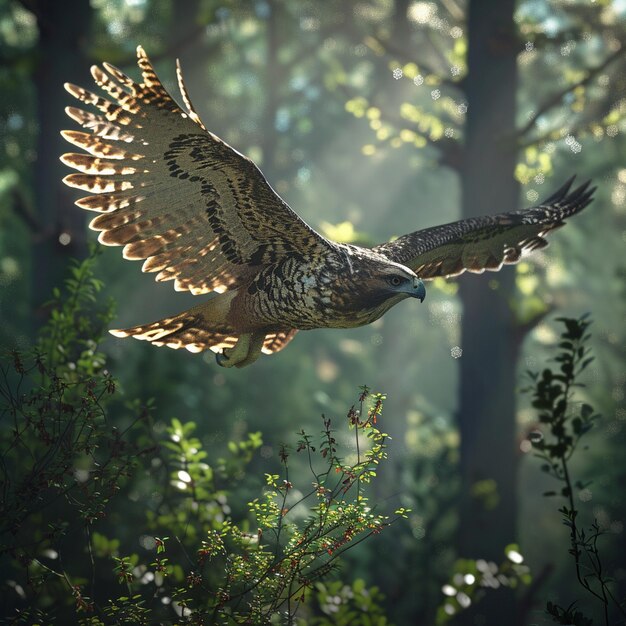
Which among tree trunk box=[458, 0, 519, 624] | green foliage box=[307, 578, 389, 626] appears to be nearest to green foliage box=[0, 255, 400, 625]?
green foliage box=[307, 578, 389, 626]

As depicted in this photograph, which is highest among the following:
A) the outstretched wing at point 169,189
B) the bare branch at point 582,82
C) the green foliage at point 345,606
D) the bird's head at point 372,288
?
the bare branch at point 582,82

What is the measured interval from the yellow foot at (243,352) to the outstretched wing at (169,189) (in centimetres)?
41

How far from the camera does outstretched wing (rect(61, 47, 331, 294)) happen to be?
3.85 metres

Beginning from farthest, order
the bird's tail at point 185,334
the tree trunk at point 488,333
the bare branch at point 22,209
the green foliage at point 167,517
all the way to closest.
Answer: the tree trunk at point 488,333, the bare branch at point 22,209, the bird's tail at point 185,334, the green foliage at point 167,517

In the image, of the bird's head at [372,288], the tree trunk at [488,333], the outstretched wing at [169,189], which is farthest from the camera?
the tree trunk at [488,333]

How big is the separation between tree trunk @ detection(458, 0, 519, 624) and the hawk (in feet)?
14.0

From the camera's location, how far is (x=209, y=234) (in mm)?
4297

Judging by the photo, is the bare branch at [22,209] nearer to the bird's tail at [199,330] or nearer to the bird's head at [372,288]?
the bird's tail at [199,330]

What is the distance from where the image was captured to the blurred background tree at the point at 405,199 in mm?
Answer: 8797

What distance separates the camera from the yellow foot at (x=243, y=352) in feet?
14.9

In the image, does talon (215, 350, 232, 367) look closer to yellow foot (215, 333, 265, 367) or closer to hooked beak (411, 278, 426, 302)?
yellow foot (215, 333, 265, 367)

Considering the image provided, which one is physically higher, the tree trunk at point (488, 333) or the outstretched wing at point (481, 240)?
the tree trunk at point (488, 333)

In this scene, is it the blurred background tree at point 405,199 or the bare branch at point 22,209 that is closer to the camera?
the bare branch at point 22,209

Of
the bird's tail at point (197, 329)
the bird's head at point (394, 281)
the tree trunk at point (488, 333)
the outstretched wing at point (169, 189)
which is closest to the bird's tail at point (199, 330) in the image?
the bird's tail at point (197, 329)
